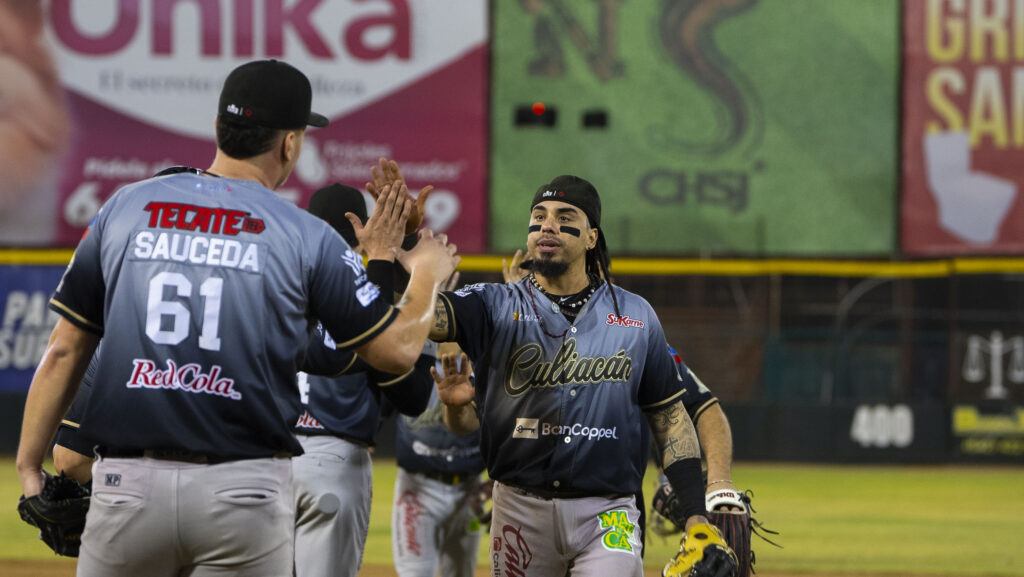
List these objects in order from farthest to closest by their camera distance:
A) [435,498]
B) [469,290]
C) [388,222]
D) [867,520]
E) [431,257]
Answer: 1. [867,520]
2. [435,498]
3. [469,290]
4. [388,222]
5. [431,257]

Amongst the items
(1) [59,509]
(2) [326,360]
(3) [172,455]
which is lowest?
(1) [59,509]

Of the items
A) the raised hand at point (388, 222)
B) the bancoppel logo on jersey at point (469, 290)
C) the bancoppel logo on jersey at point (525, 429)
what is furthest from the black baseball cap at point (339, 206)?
the raised hand at point (388, 222)

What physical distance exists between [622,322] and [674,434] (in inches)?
19.2

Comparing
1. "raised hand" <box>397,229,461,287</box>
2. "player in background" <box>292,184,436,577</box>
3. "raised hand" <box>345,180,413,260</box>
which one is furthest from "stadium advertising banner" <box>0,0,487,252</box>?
"raised hand" <box>397,229,461,287</box>

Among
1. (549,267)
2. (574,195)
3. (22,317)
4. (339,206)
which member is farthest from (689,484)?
(22,317)

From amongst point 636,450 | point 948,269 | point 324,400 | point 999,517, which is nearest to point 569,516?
Result: point 636,450

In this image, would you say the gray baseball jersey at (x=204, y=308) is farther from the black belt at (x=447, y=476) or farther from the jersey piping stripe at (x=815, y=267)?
the jersey piping stripe at (x=815, y=267)

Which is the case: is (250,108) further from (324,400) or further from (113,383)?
(324,400)

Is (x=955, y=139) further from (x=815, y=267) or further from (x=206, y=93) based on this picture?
(x=206, y=93)

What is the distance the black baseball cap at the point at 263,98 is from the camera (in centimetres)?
336

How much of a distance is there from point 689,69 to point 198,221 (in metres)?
21.8

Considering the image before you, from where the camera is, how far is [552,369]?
16.0ft

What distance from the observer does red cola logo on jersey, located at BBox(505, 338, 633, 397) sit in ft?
16.0

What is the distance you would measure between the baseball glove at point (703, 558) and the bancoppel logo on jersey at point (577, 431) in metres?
0.50
